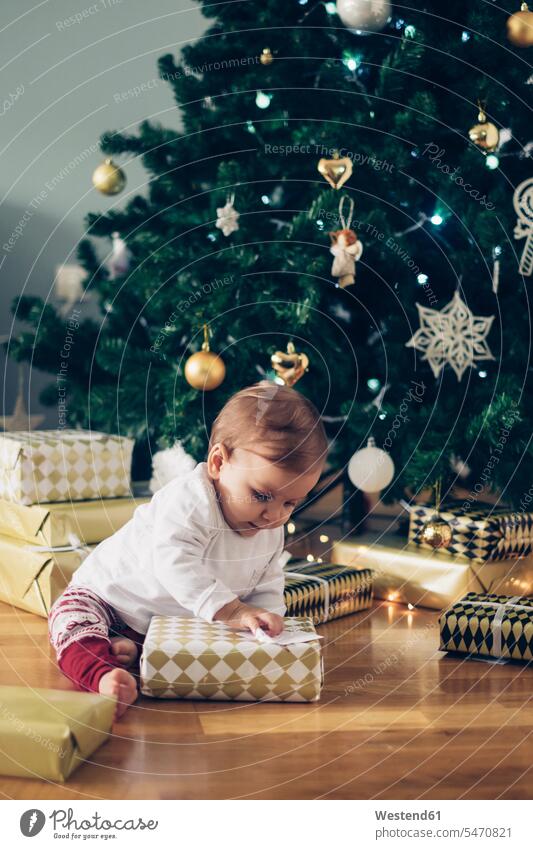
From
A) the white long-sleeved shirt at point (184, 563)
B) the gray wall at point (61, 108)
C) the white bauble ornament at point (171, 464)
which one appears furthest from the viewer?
the gray wall at point (61, 108)

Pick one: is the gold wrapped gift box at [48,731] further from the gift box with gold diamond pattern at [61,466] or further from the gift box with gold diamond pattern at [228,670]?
the gift box with gold diamond pattern at [61,466]

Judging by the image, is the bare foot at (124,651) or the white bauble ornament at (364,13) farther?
the white bauble ornament at (364,13)

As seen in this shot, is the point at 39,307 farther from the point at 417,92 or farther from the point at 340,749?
the point at 340,749

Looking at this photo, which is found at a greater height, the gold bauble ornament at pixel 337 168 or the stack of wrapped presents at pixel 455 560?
the gold bauble ornament at pixel 337 168

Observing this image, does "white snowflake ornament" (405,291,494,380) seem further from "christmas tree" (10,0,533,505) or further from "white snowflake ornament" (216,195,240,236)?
"white snowflake ornament" (216,195,240,236)

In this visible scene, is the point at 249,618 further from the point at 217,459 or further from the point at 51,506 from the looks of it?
the point at 51,506

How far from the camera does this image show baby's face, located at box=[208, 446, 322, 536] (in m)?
1.07

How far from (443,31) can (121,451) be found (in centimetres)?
87

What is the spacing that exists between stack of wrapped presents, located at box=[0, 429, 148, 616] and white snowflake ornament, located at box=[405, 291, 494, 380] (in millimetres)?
536

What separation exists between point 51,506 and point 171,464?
0.76ft

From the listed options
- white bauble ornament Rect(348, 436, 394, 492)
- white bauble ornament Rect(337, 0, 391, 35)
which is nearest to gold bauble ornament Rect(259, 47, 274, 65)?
white bauble ornament Rect(337, 0, 391, 35)

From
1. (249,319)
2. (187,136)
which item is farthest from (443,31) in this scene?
(249,319)

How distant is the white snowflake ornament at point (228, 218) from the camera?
1.52m
